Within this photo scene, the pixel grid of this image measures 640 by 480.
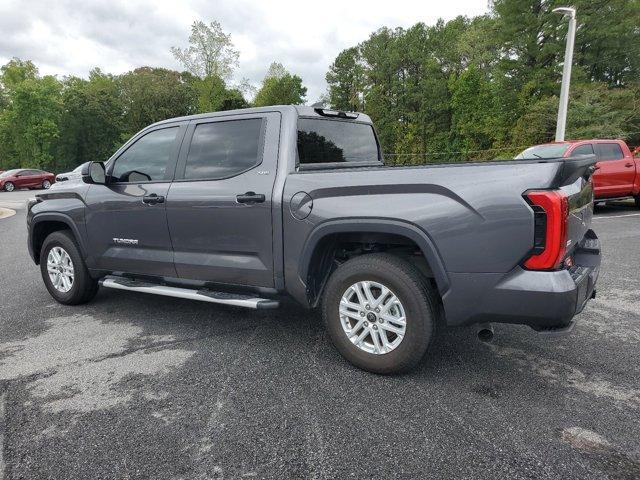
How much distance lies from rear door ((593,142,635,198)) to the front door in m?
10.7

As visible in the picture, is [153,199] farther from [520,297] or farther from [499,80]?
[499,80]

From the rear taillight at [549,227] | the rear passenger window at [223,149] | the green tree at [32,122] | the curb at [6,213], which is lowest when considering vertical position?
the curb at [6,213]

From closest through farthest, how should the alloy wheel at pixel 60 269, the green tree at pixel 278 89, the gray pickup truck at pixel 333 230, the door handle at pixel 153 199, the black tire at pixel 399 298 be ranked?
the gray pickup truck at pixel 333 230
the black tire at pixel 399 298
the door handle at pixel 153 199
the alloy wheel at pixel 60 269
the green tree at pixel 278 89

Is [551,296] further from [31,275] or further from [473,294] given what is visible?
[31,275]

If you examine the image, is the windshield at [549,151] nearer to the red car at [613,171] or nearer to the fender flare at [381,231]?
the red car at [613,171]

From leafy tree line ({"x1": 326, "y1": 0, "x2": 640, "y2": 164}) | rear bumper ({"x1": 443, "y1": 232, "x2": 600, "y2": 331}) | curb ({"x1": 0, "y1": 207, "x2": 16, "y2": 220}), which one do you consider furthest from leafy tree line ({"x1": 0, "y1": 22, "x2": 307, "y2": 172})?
rear bumper ({"x1": 443, "y1": 232, "x2": 600, "y2": 331})

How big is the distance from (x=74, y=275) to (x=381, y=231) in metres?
3.42

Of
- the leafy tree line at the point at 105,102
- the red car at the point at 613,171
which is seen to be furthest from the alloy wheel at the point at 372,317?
the leafy tree line at the point at 105,102

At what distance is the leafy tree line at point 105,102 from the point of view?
4441 cm

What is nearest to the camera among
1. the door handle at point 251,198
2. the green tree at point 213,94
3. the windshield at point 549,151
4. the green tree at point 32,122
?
the door handle at point 251,198

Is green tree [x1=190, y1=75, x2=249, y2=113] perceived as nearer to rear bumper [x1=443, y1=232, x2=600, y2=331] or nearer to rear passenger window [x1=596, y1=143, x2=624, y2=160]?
rear passenger window [x1=596, y1=143, x2=624, y2=160]

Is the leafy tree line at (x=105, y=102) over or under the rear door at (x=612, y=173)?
over

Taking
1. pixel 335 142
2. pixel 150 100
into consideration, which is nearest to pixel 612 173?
pixel 335 142

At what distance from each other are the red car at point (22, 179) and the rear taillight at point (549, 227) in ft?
104
